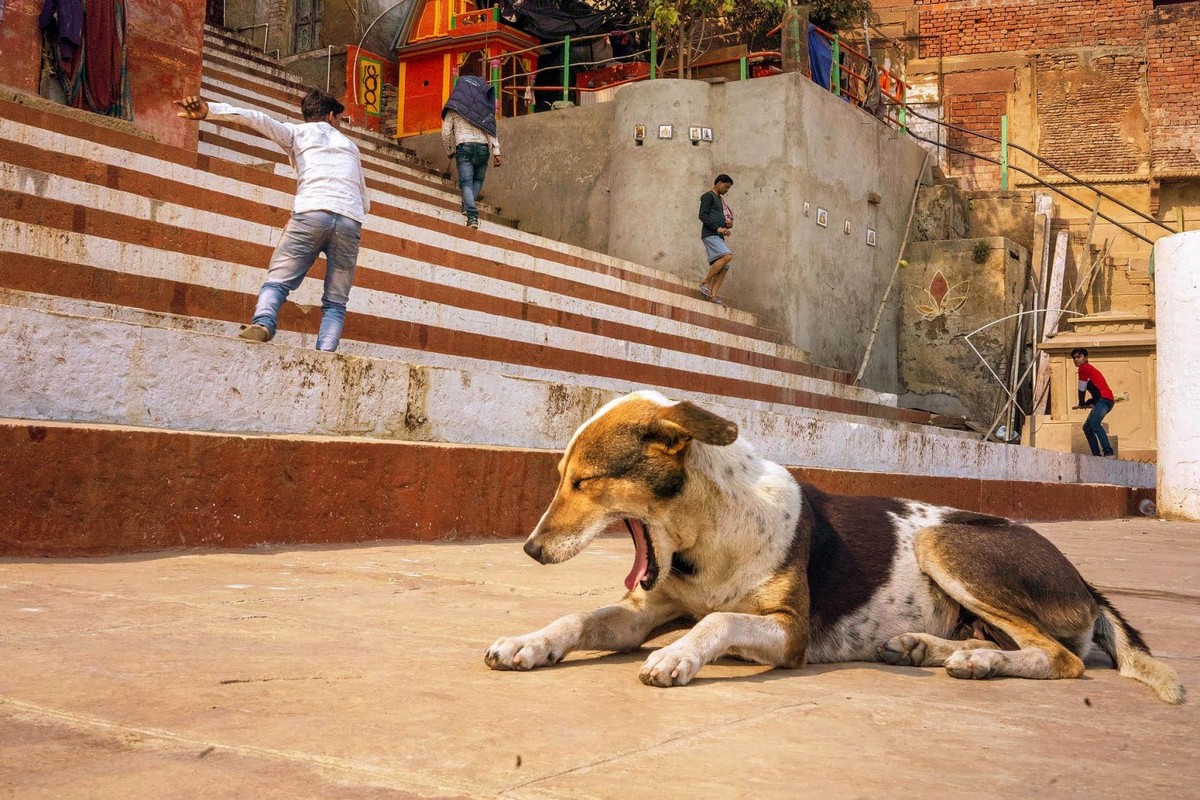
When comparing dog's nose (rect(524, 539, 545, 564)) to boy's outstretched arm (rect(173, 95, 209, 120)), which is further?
boy's outstretched arm (rect(173, 95, 209, 120))

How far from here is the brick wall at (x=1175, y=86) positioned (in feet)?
94.9

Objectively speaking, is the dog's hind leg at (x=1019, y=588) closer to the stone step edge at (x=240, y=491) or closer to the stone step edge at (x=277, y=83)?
the stone step edge at (x=240, y=491)

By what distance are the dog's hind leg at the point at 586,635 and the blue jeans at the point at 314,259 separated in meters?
4.24

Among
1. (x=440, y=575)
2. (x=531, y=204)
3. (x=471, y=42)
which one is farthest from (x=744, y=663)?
(x=471, y=42)

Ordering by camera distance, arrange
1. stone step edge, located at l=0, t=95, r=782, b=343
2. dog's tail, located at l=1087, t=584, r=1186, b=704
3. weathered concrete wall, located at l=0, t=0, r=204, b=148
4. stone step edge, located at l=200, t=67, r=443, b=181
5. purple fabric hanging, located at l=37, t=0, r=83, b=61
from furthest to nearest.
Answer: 1. stone step edge, located at l=200, t=67, r=443, b=181
2. weathered concrete wall, located at l=0, t=0, r=204, b=148
3. purple fabric hanging, located at l=37, t=0, r=83, b=61
4. stone step edge, located at l=0, t=95, r=782, b=343
5. dog's tail, located at l=1087, t=584, r=1186, b=704

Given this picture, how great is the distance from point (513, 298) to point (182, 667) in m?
9.22

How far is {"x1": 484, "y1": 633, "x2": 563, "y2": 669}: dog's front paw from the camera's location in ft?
9.55

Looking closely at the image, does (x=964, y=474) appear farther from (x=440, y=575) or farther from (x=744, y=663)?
(x=744, y=663)

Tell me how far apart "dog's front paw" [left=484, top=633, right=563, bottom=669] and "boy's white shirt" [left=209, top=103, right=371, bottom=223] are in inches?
196

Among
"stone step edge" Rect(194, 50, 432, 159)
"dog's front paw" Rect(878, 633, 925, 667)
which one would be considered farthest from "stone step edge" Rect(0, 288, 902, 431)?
"stone step edge" Rect(194, 50, 432, 159)

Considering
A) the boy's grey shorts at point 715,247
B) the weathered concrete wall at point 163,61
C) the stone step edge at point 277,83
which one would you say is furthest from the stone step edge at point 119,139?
the stone step edge at point 277,83

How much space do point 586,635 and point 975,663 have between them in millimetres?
1064

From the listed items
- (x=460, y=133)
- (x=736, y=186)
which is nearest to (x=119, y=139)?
(x=460, y=133)

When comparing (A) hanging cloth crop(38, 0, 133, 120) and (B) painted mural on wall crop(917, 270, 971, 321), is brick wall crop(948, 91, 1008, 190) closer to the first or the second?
(B) painted mural on wall crop(917, 270, 971, 321)
